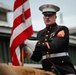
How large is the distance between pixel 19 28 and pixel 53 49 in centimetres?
43

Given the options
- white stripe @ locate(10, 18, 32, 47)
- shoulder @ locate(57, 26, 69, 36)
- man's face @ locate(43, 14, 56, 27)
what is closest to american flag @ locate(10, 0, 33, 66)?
white stripe @ locate(10, 18, 32, 47)

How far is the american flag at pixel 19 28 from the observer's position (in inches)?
170

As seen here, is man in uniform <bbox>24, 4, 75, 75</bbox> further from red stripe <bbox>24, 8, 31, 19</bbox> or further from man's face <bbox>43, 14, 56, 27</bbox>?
red stripe <bbox>24, 8, 31, 19</bbox>

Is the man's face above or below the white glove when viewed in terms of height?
above

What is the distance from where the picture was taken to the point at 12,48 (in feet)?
14.2

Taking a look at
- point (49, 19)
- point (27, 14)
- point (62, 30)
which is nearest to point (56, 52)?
point (62, 30)

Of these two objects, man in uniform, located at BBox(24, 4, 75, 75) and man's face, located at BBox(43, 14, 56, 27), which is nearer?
man in uniform, located at BBox(24, 4, 75, 75)

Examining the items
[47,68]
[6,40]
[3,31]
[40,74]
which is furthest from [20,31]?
[6,40]

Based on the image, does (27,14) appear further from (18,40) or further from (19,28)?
(18,40)

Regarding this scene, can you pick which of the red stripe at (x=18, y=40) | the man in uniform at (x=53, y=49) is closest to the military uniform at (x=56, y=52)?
the man in uniform at (x=53, y=49)

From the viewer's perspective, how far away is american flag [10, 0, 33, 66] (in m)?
4.32

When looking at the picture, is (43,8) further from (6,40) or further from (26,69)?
(6,40)

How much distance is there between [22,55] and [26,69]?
3.22 feet

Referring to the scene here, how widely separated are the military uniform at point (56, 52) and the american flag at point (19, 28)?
20 centimetres
